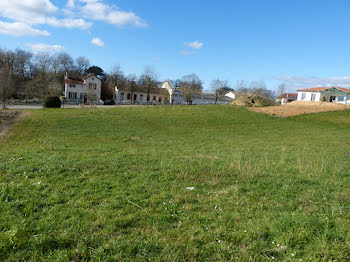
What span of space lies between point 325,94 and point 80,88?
63810 mm

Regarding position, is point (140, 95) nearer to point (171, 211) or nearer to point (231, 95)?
point (231, 95)

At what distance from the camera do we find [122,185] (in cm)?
537

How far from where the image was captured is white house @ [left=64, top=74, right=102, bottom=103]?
60.8 m

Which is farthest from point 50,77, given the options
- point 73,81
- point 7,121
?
point 7,121

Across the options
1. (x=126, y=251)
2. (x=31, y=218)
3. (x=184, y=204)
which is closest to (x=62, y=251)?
(x=126, y=251)

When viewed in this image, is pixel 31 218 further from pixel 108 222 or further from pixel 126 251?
pixel 126 251

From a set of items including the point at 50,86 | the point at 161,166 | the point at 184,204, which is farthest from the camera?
the point at 50,86

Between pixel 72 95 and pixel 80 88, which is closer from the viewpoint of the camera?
pixel 72 95

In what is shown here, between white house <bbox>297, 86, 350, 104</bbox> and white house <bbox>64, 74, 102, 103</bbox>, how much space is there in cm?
5507

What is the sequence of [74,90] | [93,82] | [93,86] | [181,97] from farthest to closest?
[181,97]
[93,82]
[93,86]
[74,90]

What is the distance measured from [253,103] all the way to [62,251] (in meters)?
44.6

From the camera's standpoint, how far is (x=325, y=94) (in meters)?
51.5

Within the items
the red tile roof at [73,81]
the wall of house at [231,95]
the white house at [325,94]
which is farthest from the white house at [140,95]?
the wall of house at [231,95]

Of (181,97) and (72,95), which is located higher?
(181,97)
